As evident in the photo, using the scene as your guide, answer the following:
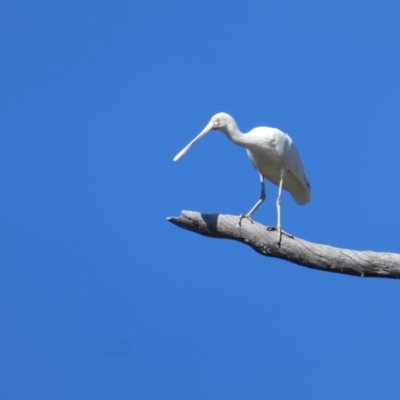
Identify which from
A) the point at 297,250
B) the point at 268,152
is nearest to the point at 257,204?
the point at 268,152

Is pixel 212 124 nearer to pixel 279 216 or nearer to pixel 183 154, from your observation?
pixel 183 154

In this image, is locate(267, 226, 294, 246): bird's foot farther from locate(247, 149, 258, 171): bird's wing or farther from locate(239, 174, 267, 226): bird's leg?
locate(247, 149, 258, 171): bird's wing

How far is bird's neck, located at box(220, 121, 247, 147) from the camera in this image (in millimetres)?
10234

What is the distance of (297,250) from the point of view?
30.1 ft

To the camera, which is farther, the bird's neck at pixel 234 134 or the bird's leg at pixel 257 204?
the bird's neck at pixel 234 134

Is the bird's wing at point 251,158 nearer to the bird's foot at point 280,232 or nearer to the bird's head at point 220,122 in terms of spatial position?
the bird's head at point 220,122

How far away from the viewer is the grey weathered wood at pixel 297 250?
9.04m

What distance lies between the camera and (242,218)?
925cm

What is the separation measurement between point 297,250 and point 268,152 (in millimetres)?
1670

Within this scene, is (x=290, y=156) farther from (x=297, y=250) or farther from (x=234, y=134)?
(x=297, y=250)

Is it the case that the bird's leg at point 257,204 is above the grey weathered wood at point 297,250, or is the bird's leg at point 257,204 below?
above

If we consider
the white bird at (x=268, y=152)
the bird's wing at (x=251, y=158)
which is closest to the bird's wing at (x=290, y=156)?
the white bird at (x=268, y=152)

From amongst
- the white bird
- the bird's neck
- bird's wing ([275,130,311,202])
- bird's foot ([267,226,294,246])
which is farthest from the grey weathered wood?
bird's wing ([275,130,311,202])

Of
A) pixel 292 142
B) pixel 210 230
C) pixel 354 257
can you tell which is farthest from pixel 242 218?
pixel 292 142
